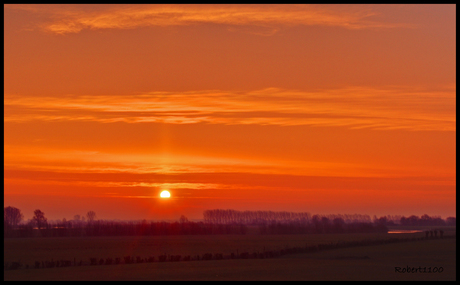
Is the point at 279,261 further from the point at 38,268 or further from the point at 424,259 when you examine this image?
the point at 38,268

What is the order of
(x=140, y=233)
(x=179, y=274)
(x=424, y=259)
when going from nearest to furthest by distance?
(x=179, y=274) < (x=424, y=259) < (x=140, y=233)

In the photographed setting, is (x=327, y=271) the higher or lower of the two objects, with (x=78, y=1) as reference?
lower

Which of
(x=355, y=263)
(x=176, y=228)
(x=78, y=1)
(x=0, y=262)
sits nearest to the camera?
(x=78, y=1)

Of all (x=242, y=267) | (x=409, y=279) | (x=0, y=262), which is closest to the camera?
(x=0, y=262)

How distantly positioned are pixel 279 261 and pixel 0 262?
1296 inches

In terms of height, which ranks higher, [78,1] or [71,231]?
[78,1]

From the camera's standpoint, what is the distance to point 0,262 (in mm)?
30641

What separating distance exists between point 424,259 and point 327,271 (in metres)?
21.2

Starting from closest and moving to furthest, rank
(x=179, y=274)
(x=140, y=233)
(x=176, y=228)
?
(x=179, y=274) < (x=140, y=233) < (x=176, y=228)

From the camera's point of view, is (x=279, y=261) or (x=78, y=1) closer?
(x=78, y=1)

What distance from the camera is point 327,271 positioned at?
46406mm
